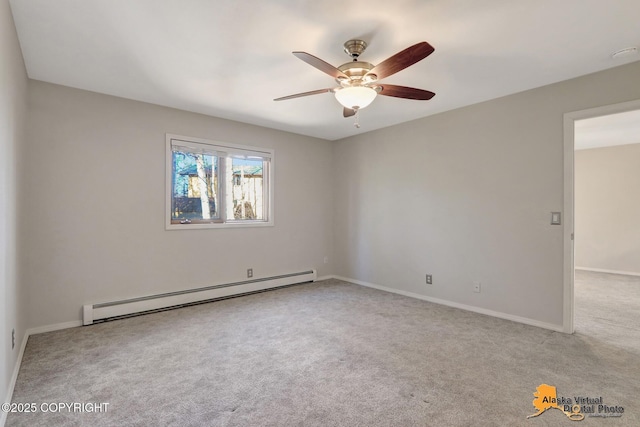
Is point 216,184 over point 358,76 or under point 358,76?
under

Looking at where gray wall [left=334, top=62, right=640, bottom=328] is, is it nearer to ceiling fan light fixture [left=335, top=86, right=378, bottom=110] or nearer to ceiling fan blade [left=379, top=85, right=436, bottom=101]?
ceiling fan blade [left=379, top=85, right=436, bottom=101]

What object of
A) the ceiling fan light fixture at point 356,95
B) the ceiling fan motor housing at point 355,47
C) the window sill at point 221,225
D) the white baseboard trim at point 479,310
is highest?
the ceiling fan motor housing at point 355,47

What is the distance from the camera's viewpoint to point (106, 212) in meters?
3.40

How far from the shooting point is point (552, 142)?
3.09 metres

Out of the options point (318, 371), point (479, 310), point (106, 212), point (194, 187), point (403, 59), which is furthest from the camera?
point (194, 187)

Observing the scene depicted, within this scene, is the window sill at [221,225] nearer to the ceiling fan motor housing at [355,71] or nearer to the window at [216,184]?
the window at [216,184]

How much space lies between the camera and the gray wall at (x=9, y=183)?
178cm

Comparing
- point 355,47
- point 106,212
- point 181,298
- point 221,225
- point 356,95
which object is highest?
point 355,47

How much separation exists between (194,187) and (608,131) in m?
6.35

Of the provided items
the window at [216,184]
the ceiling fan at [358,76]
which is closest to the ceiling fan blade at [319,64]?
the ceiling fan at [358,76]

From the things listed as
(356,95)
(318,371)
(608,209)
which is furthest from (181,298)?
(608,209)

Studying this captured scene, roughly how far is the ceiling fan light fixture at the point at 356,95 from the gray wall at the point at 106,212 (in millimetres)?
2475

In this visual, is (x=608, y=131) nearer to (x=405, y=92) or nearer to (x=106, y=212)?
(x=405, y=92)

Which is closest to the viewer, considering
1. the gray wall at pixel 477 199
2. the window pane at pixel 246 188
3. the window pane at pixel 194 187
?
the gray wall at pixel 477 199
